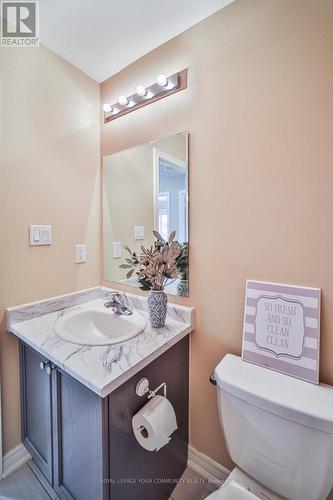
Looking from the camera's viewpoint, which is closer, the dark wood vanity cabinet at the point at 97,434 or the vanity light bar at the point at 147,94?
the dark wood vanity cabinet at the point at 97,434

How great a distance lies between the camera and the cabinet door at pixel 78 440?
0.82 metres

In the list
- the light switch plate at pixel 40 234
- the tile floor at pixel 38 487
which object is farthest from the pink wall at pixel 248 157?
the light switch plate at pixel 40 234

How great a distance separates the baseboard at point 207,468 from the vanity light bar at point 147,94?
1995 millimetres

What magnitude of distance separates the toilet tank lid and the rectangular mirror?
467mm

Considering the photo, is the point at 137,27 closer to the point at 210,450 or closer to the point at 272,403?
the point at 272,403

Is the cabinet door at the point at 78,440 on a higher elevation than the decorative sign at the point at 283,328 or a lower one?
lower

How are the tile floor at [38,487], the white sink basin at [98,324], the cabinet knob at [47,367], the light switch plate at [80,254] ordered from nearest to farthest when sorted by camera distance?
1. the cabinet knob at [47,367]
2. the tile floor at [38,487]
3. the white sink basin at [98,324]
4. the light switch plate at [80,254]

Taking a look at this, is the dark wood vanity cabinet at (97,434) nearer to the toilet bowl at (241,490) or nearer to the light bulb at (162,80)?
the toilet bowl at (241,490)

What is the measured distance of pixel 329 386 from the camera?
862mm

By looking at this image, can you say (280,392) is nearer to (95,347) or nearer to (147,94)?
(95,347)

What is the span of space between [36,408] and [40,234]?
0.92 meters

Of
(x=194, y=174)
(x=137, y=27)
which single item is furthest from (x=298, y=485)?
(x=137, y=27)

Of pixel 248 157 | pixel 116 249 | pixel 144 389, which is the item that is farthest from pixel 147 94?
pixel 144 389

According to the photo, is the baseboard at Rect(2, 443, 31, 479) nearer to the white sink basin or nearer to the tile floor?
the tile floor
